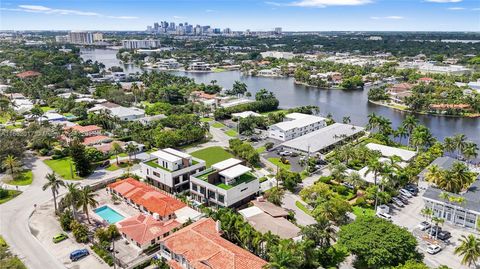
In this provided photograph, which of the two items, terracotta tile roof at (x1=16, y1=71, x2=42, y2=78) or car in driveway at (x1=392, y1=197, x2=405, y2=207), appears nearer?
car in driveway at (x1=392, y1=197, x2=405, y2=207)

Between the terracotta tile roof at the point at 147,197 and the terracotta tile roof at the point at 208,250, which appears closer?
the terracotta tile roof at the point at 208,250

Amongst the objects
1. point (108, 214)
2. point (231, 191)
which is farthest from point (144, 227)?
point (231, 191)

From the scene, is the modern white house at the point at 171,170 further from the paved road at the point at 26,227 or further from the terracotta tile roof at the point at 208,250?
the paved road at the point at 26,227

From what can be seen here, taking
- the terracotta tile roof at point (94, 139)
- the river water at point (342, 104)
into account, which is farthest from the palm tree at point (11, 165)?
the river water at point (342, 104)

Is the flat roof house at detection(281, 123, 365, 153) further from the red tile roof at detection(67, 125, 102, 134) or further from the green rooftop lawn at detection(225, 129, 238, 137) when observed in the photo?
the red tile roof at detection(67, 125, 102, 134)

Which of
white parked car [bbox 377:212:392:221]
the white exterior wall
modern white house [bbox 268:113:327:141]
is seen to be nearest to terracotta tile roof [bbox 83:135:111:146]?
the white exterior wall

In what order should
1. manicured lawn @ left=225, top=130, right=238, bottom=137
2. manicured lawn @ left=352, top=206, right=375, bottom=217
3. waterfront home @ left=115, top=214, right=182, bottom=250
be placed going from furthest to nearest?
1. manicured lawn @ left=225, top=130, right=238, bottom=137
2. manicured lawn @ left=352, top=206, right=375, bottom=217
3. waterfront home @ left=115, top=214, right=182, bottom=250
